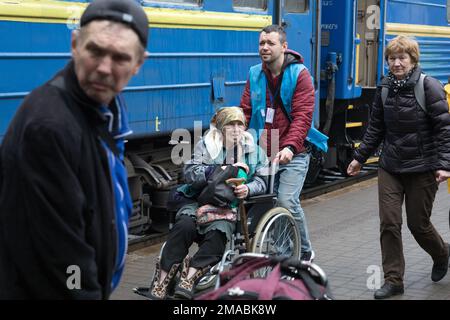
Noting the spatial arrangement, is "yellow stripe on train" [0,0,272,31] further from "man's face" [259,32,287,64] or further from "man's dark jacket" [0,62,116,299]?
"man's dark jacket" [0,62,116,299]

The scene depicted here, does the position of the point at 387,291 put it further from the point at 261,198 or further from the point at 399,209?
the point at 261,198

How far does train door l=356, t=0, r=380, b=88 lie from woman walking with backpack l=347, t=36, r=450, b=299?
6148 millimetres

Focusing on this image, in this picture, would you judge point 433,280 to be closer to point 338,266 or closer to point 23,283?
point 338,266

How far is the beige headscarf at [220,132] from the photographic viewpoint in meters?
5.62

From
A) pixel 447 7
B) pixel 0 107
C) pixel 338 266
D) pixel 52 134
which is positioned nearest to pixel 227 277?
pixel 52 134

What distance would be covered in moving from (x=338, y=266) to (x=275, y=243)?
108 centimetres

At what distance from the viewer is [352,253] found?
286 inches

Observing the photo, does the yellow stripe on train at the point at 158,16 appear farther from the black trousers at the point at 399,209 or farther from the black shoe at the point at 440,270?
the black shoe at the point at 440,270

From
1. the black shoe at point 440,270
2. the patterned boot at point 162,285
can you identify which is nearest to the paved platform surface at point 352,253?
the black shoe at point 440,270

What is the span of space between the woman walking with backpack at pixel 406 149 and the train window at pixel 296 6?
153 inches

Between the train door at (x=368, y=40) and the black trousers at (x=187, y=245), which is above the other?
the train door at (x=368, y=40)

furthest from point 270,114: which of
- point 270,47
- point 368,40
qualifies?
point 368,40

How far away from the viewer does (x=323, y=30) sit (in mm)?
11172

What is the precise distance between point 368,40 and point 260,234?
7.08m
